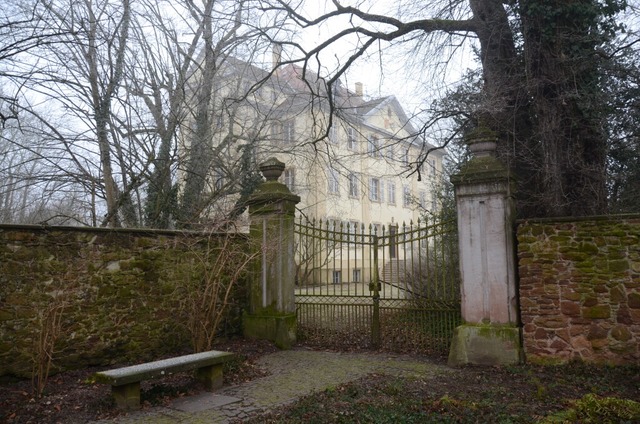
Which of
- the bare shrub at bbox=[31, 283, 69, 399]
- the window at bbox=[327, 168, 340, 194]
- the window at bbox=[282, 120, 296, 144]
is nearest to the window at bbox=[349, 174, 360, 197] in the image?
the window at bbox=[327, 168, 340, 194]

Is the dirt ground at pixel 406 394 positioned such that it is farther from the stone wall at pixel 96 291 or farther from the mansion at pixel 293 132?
the mansion at pixel 293 132

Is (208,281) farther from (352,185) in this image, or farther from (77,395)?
(352,185)

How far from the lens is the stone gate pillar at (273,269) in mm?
8820

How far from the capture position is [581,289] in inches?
266

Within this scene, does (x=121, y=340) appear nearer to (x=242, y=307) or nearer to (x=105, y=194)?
(x=242, y=307)

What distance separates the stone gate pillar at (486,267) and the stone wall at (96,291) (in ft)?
13.6

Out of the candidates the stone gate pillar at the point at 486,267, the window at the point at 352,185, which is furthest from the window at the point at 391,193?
the stone gate pillar at the point at 486,267

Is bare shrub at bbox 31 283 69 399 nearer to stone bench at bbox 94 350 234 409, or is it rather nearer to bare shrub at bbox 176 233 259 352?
stone bench at bbox 94 350 234 409

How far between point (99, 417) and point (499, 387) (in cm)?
444

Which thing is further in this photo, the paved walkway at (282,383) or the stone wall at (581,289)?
the stone wall at (581,289)

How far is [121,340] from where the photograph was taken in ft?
23.7

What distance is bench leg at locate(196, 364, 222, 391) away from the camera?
20.3ft

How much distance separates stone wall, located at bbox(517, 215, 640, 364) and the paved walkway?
152 centimetres

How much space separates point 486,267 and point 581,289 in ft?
4.08
